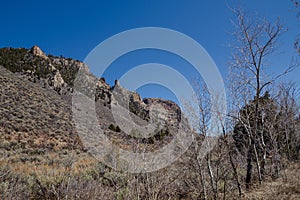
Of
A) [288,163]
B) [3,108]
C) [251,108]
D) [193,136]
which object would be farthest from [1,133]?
[288,163]

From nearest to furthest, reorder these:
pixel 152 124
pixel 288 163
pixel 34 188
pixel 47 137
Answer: pixel 34 188
pixel 152 124
pixel 288 163
pixel 47 137

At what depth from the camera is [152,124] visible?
8.54 metres

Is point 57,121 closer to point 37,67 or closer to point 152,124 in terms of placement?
point 152,124

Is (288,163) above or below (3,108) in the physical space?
below

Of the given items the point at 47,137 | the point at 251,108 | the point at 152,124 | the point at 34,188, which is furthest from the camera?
the point at 47,137

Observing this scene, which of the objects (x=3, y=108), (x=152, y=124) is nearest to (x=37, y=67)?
(x=3, y=108)

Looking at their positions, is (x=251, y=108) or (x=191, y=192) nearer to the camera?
(x=191, y=192)

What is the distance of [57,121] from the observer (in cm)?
2905

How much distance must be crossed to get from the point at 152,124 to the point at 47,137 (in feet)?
60.1

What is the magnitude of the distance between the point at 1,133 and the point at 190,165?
62.2ft

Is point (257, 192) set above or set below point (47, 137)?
below

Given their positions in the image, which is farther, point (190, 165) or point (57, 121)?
point (57, 121)

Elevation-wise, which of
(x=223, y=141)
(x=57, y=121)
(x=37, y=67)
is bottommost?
(x=223, y=141)

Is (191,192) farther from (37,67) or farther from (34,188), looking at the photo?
(37,67)
